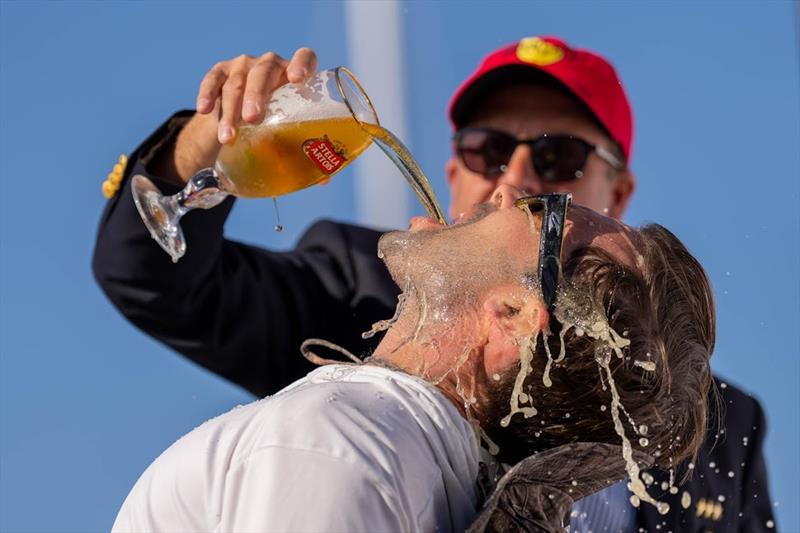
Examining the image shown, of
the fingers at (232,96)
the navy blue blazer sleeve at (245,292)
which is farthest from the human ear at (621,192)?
the fingers at (232,96)

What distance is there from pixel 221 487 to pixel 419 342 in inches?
14.9

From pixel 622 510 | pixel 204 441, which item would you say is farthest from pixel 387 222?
pixel 204 441

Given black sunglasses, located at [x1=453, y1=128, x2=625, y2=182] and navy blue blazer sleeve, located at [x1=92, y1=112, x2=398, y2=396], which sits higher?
black sunglasses, located at [x1=453, y1=128, x2=625, y2=182]

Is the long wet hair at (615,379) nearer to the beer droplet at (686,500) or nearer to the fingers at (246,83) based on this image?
the fingers at (246,83)

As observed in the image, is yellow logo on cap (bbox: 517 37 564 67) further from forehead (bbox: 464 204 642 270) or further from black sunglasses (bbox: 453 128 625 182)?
forehead (bbox: 464 204 642 270)

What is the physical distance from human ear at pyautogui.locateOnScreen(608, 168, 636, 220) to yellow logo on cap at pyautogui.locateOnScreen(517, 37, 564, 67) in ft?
1.18

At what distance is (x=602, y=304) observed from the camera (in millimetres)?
1450

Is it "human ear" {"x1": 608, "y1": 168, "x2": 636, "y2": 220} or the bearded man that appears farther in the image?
"human ear" {"x1": 608, "y1": 168, "x2": 636, "y2": 220}

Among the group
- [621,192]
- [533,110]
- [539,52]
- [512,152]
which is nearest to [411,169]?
[512,152]

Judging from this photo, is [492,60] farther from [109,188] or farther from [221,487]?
[221,487]

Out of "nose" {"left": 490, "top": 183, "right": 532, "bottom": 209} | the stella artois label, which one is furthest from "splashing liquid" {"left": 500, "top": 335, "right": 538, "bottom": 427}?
the stella artois label

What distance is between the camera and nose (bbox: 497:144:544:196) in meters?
2.80

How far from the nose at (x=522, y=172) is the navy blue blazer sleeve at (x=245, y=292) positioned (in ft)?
1.58

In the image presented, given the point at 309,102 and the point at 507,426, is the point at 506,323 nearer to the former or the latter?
the point at 507,426
